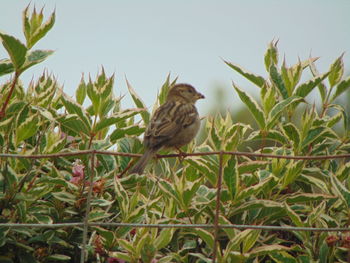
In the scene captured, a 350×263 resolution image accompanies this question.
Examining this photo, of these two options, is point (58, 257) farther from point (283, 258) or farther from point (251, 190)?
point (283, 258)

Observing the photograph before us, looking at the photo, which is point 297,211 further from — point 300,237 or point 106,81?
point 106,81

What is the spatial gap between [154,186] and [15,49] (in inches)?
42.9

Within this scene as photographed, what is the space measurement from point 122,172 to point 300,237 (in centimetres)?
114

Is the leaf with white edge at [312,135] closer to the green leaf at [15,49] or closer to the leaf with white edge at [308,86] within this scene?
the leaf with white edge at [308,86]

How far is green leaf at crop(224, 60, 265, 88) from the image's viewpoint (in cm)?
402

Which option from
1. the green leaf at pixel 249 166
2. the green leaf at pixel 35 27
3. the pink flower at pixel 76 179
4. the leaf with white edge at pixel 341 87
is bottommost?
the pink flower at pixel 76 179

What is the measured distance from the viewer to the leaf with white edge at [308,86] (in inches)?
152

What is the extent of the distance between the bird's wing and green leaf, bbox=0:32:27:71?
3.07ft

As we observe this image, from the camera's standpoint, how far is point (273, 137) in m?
3.90

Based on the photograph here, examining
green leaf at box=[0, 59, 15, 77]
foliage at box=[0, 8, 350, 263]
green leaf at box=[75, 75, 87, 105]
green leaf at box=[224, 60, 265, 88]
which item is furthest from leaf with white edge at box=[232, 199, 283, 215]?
green leaf at box=[0, 59, 15, 77]

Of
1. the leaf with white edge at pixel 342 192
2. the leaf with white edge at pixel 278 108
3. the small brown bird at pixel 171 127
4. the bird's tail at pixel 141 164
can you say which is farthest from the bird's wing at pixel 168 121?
the leaf with white edge at pixel 342 192

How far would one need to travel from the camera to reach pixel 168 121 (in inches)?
173

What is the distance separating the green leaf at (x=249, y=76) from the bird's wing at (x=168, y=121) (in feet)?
2.01

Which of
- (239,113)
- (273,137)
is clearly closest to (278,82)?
(273,137)
